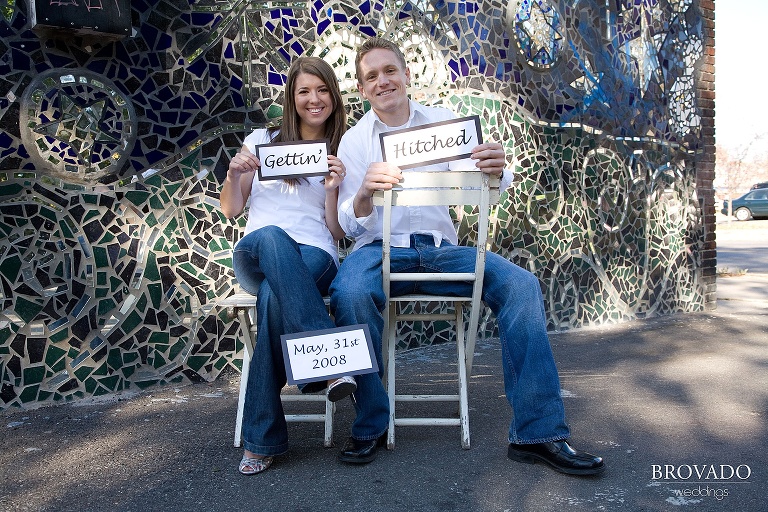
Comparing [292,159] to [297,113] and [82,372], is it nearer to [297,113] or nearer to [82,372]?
[297,113]

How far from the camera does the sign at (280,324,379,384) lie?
2.88m

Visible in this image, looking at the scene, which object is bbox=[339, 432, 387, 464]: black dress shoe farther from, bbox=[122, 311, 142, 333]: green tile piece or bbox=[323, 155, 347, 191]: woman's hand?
bbox=[122, 311, 142, 333]: green tile piece

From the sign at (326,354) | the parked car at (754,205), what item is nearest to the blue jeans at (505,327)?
the sign at (326,354)

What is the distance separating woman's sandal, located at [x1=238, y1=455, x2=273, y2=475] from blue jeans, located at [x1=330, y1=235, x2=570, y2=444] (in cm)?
38

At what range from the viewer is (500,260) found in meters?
3.23

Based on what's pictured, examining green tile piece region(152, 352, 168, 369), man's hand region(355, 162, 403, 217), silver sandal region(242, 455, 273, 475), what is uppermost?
man's hand region(355, 162, 403, 217)

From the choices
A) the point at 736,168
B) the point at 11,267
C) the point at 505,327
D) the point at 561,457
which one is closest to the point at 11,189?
the point at 11,267

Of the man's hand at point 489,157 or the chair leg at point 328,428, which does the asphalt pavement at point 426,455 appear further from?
the man's hand at point 489,157

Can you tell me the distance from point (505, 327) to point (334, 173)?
97 cm

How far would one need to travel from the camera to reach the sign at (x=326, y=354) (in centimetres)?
288

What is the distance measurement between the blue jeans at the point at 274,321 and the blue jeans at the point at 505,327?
6.1 inches

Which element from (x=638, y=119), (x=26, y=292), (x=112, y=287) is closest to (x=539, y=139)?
(x=638, y=119)

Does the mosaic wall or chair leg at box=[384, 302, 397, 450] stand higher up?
the mosaic wall

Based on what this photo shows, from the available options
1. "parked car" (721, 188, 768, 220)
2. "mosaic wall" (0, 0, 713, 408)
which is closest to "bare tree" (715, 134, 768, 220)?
"parked car" (721, 188, 768, 220)
